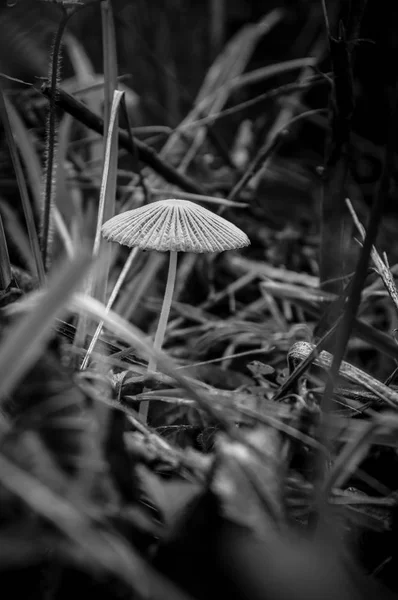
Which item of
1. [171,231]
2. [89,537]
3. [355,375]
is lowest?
[355,375]

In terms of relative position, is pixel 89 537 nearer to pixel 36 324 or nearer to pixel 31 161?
pixel 36 324

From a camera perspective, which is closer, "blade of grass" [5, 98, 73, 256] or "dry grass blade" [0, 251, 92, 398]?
"dry grass blade" [0, 251, 92, 398]

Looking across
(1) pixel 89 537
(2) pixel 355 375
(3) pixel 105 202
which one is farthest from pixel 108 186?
(1) pixel 89 537

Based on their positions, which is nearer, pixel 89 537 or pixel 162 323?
pixel 89 537

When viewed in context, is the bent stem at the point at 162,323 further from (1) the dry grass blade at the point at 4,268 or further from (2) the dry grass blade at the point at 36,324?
(2) the dry grass blade at the point at 36,324

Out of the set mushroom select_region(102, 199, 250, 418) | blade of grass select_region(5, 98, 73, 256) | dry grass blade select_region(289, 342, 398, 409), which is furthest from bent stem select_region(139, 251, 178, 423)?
blade of grass select_region(5, 98, 73, 256)

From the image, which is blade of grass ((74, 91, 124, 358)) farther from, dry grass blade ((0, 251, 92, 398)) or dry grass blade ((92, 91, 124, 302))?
dry grass blade ((0, 251, 92, 398))

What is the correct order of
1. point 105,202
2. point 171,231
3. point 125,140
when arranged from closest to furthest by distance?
point 171,231 → point 105,202 → point 125,140

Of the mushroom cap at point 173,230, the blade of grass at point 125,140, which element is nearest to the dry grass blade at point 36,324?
the mushroom cap at point 173,230
